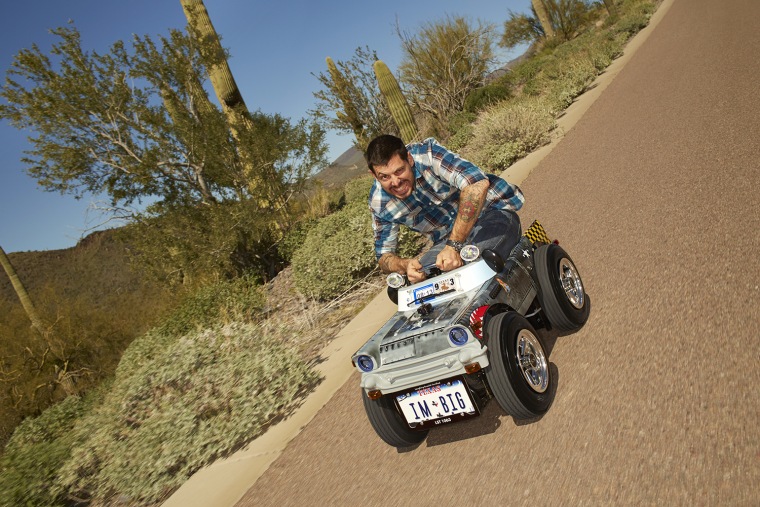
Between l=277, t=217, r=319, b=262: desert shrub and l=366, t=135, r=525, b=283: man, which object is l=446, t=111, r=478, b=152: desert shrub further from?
l=366, t=135, r=525, b=283: man

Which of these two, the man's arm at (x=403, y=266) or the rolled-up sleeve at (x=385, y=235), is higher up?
the rolled-up sleeve at (x=385, y=235)

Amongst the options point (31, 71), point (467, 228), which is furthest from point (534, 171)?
point (31, 71)

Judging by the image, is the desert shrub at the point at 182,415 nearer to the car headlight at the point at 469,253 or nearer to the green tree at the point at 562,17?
the car headlight at the point at 469,253

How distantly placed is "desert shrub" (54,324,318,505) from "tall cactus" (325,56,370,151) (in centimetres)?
1782

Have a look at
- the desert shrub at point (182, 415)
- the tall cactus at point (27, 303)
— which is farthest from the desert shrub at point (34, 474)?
the tall cactus at point (27, 303)

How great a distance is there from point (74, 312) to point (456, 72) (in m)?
18.7

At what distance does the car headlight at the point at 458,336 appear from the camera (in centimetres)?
321

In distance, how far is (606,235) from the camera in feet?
19.2

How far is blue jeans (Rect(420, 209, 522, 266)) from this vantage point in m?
4.09

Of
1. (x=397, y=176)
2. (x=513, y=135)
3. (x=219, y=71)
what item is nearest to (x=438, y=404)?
(x=397, y=176)

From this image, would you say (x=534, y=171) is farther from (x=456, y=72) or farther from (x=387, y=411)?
(x=456, y=72)

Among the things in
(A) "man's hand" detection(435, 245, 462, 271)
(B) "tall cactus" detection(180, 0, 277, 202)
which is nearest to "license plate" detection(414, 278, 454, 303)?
(A) "man's hand" detection(435, 245, 462, 271)

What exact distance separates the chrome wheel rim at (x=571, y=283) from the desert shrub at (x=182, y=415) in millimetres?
2909

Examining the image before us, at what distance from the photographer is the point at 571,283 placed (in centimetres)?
446
